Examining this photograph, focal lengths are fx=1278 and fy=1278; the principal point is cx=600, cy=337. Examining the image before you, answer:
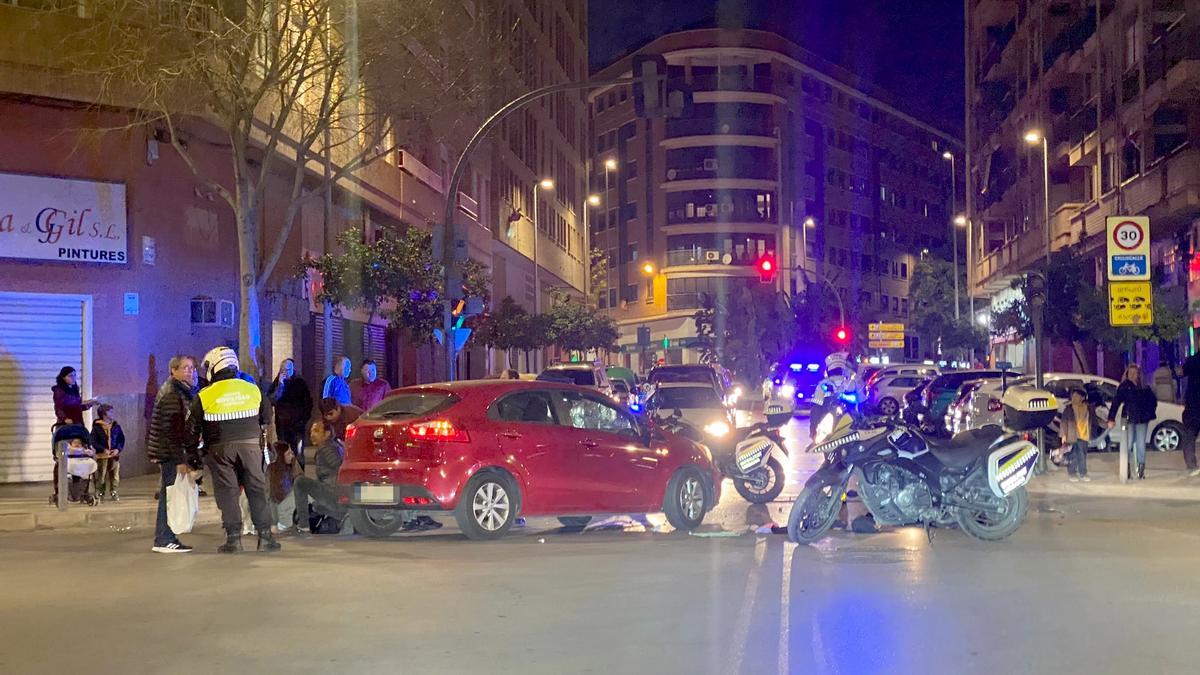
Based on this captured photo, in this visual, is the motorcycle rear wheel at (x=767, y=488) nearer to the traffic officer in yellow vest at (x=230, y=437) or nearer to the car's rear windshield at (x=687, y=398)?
the car's rear windshield at (x=687, y=398)

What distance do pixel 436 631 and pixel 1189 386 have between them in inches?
567

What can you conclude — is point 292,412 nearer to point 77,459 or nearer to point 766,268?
point 77,459

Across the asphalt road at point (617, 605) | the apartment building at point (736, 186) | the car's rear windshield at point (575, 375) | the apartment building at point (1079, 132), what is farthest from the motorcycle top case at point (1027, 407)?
the apartment building at point (736, 186)

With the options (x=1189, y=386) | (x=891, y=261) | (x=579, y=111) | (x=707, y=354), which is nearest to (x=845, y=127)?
(x=891, y=261)

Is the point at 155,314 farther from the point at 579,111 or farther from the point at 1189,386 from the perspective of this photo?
the point at 579,111

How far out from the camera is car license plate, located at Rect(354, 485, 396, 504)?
1227cm

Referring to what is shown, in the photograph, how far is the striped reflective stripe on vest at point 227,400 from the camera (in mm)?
11555

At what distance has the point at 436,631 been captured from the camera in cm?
791

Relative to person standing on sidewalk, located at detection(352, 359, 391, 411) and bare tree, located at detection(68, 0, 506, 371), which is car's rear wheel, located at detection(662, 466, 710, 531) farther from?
bare tree, located at detection(68, 0, 506, 371)

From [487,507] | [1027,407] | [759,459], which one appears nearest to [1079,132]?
[759,459]

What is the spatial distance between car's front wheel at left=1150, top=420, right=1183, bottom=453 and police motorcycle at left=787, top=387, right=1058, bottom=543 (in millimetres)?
13168

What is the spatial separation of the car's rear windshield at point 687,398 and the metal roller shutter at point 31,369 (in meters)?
9.34

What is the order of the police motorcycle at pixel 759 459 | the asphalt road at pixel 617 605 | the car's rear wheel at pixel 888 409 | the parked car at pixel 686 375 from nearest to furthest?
the asphalt road at pixel 617 605 → the car's rear wheel at pixel 888 409 → the police motorcycle at pixel 759 459 → the parked car at pixel 686 375

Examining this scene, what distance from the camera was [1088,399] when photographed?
66.4 feet
